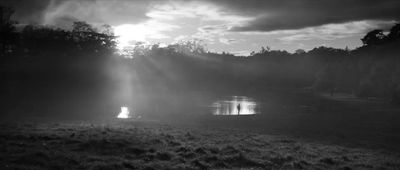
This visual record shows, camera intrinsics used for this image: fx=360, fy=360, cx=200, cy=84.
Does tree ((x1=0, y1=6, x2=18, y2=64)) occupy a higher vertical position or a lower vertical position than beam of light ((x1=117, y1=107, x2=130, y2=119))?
higher

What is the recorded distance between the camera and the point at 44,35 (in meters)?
103

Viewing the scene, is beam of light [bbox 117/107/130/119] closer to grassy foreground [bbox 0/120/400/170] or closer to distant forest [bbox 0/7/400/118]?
distant forest [bbox 0/7/400/118]

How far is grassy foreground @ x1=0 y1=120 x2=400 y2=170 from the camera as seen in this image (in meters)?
16.2

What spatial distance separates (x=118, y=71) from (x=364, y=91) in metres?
67.3

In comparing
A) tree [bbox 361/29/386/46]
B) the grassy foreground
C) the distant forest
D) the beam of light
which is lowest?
the beam of light

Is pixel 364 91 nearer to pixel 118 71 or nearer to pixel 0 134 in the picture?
pixel 118 71

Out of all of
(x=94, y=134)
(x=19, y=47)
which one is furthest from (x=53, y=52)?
(x=94, y=134)

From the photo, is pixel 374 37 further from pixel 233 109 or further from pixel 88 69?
pixel 88 69

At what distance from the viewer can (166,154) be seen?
61.4 ft

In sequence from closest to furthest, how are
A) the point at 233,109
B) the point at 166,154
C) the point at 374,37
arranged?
the point at 166,154 → the point at 233,109 → the point at 374,37

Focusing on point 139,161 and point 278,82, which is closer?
point 139,161

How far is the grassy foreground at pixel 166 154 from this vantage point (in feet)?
53.3

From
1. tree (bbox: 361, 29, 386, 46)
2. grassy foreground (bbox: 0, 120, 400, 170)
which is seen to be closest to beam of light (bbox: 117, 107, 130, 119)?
Answer: grassy foreground (bbox: 0, 120, 400, 170)

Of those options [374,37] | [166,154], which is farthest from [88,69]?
[374,37]
